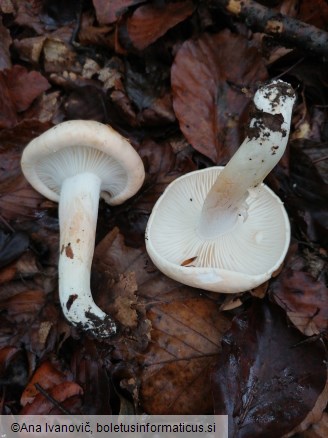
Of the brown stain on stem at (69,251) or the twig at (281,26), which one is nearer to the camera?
the brown stain on stem at (69,251)

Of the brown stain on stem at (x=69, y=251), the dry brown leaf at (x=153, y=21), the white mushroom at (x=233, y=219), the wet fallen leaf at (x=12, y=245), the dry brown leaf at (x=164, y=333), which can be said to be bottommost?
the dry brown leaf at (x=164, y=333)

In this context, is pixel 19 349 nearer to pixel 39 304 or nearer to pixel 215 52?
pixel 39 304

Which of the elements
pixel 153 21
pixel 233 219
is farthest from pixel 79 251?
pixel 153 21

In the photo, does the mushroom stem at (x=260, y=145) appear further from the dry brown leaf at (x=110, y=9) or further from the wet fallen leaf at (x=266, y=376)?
the dry brown leaf at (x=110, y=9)

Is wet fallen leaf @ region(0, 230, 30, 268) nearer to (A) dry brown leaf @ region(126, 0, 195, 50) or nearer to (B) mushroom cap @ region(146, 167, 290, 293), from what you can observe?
(B) mushroom cap @ region(146, 167, 290, 293)

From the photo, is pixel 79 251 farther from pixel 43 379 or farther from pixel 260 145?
pixel 260 145

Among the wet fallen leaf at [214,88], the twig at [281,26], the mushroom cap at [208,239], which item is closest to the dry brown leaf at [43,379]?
the mushroom cap at [208,239]
